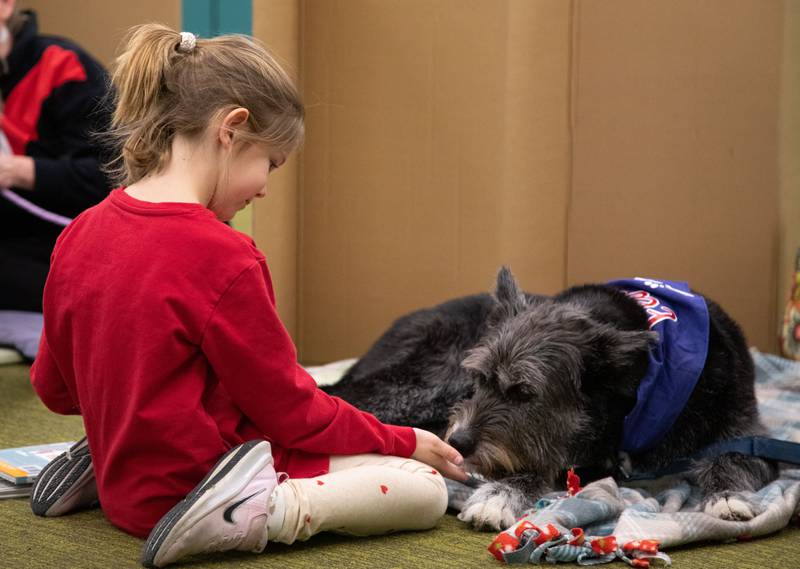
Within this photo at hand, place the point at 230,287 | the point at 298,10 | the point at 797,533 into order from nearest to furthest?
the point at 230,287
the point at 797,533
the point at 298,10

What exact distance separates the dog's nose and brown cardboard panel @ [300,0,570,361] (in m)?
2.07

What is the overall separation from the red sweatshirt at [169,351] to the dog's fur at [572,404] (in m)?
0.55

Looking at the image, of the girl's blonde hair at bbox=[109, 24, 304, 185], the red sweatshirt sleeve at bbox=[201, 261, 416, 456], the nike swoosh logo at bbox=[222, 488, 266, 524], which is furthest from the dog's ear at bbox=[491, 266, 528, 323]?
the nike swoosh logo at bbox=[222, 488, 266, 524]

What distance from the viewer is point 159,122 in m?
2.20

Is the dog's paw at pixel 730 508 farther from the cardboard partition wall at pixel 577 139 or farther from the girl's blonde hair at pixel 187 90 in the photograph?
the cardboard partition wall at pixel 577 139

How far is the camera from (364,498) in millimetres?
2240

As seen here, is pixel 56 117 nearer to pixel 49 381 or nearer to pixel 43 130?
pixel 43 130

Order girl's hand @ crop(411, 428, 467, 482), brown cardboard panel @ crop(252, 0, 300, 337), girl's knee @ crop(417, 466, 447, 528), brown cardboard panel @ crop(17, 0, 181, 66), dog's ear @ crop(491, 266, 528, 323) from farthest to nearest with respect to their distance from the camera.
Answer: brown cardboard panel @ crop(17, 0, 181, 66) → brown cardboard panel @ crop(252, 0, 300, 337) → dog's ear @ crop(491, 266, 528, 323) → girl's hand @ crop(411, 428, 467, 482) → girl's knee @ crop(417, 466, 447, 528)

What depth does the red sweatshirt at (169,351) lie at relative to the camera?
207cm

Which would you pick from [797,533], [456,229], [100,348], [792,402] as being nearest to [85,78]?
[456,229]

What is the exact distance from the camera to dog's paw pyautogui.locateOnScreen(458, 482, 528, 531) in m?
2.46

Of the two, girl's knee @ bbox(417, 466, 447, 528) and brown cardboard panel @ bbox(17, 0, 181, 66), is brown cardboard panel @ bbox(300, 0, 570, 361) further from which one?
girl's knee @ bbox(417, 466, 447, 528)

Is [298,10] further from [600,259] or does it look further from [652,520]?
[652,520]

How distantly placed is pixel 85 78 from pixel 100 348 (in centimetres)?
295
